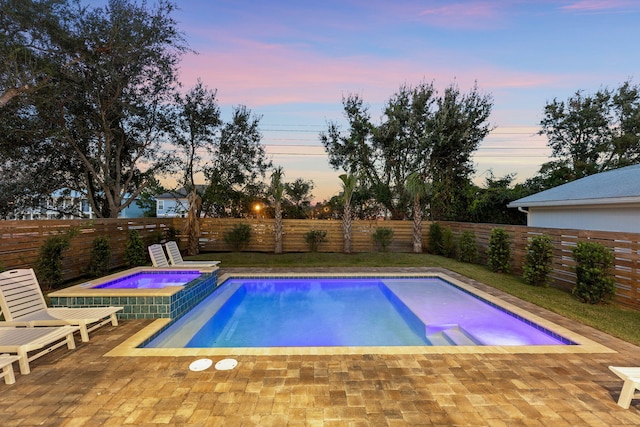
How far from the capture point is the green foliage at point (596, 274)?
18.7 feet

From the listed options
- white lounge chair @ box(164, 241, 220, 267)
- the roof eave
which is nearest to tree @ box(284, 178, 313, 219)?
white lounge chair @ box(164, 241, 220, 267)

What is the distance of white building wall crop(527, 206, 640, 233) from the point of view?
714 cm

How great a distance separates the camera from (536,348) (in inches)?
148

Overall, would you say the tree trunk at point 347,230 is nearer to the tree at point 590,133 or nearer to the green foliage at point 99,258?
the green foliage at point 99,258

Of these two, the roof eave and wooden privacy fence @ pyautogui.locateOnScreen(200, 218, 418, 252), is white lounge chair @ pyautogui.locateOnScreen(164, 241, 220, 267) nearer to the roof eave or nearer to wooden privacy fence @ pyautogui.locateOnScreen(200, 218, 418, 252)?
wooden privacy fence @ pyautogui.locateOnScreen(200, 218, 418, 252)

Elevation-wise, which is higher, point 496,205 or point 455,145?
point 455,145

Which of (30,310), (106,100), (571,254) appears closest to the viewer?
(30,310)

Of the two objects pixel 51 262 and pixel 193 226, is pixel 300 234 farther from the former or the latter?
pixel 51 262

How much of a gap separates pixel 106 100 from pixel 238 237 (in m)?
7.05

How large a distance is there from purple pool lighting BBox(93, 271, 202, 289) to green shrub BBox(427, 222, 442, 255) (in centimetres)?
1007

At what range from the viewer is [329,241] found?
13898 millimetres

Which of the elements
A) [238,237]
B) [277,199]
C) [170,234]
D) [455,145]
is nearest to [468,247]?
[277,199]

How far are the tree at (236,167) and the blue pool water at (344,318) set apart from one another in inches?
314

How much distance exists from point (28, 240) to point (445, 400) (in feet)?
28.8
